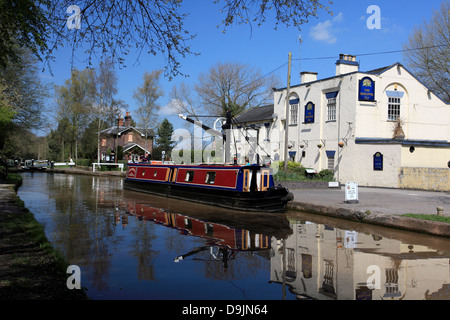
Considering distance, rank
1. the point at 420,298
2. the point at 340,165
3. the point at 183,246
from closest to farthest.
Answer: the point at 420,298 < the point at 183,246 < the point at 340,165

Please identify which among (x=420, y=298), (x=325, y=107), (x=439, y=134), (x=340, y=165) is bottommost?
(x=420, y=298)

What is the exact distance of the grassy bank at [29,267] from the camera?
14.5 ft

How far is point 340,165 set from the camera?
2262cm

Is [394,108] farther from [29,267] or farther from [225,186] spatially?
[29,267]

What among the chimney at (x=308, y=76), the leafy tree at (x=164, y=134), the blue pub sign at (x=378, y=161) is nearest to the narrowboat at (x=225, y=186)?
the blue pub sign at (x=378, y=161)

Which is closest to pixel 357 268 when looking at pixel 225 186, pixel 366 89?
pixel 225 186

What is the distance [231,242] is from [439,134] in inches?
789

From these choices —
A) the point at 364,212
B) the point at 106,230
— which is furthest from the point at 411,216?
the point at 106,230

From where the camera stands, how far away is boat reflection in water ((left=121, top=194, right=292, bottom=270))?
7945 millimetres

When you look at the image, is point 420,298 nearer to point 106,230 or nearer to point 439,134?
point 106,230

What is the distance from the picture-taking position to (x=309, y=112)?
81.2 feet

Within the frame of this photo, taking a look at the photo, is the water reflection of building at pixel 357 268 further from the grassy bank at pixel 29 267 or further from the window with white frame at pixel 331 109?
the window with white frame at pixel 331 109

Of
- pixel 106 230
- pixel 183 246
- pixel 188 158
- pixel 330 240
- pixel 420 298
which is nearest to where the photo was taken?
pixel 420 298

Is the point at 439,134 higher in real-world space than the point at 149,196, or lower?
higher
